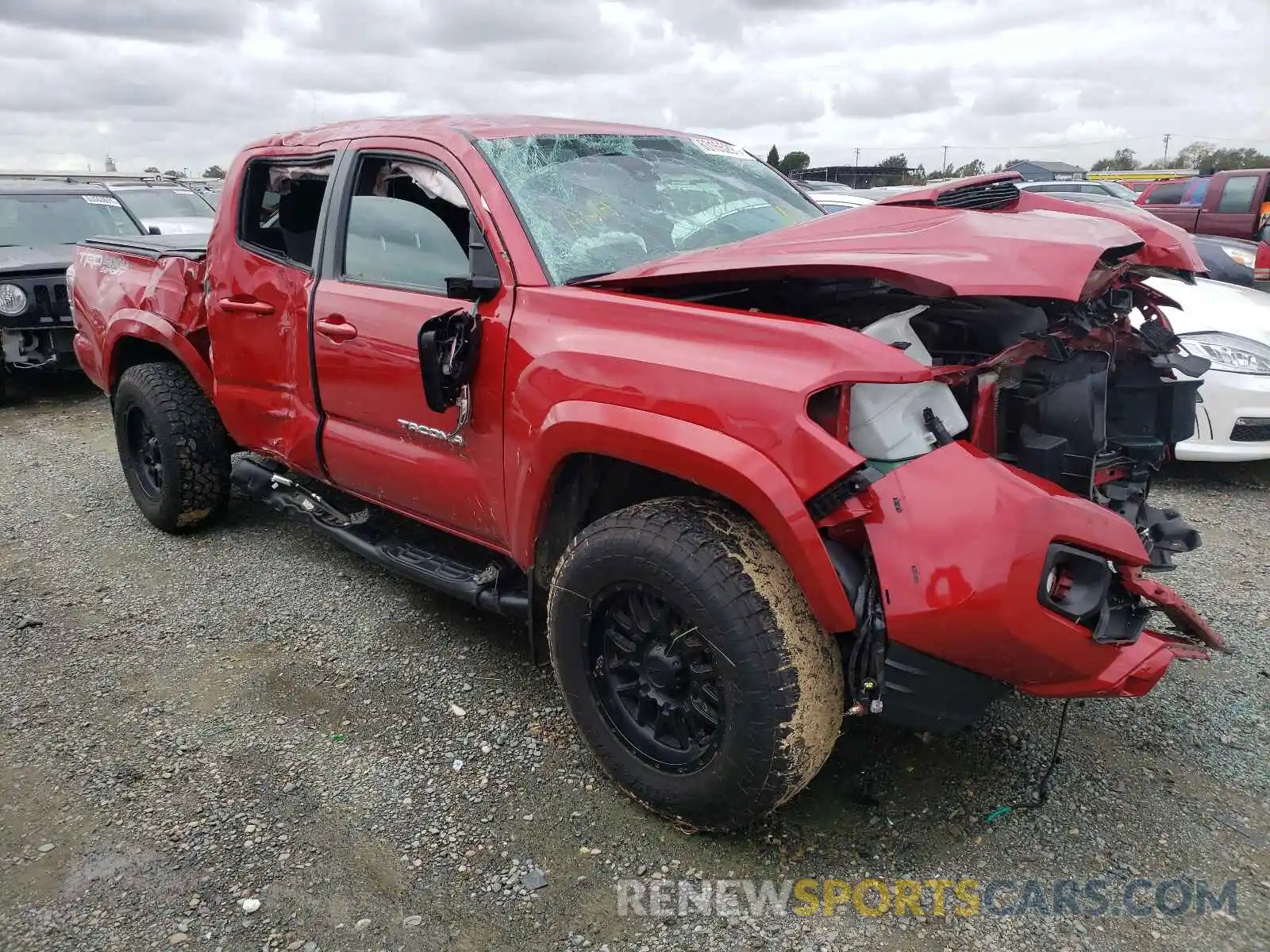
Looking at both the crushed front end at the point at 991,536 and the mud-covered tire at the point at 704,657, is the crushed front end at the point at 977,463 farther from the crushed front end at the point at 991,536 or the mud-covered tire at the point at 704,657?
the mud-covered tire at the point at 704,657

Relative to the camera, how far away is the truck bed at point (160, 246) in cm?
440

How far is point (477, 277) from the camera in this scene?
2.75 metres

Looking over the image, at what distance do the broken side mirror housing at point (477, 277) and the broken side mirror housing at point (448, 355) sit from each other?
0.20ft

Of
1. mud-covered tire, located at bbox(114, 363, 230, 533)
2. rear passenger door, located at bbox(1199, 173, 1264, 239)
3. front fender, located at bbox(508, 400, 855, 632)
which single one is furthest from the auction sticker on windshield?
rear passenger door, located at bbox(1199, 173, 1264, 239)

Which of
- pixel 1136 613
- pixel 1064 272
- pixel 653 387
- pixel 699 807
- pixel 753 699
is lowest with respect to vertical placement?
pixel 699 807

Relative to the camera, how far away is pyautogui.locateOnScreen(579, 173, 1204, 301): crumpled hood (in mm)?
2035

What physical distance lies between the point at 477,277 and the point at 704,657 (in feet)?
4.25

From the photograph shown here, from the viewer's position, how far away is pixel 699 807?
2326 mm

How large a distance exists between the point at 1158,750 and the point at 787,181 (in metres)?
2.54

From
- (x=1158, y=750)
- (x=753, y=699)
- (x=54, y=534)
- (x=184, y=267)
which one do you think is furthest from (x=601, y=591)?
(x=54, y=534)

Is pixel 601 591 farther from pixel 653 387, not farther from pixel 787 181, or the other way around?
pixel 787 181

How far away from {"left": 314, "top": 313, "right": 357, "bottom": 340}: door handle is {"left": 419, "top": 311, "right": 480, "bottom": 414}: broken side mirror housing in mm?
582

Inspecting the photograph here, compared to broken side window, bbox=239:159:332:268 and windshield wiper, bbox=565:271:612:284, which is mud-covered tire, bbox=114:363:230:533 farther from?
windshield wiper, bbox=565:271:612:284

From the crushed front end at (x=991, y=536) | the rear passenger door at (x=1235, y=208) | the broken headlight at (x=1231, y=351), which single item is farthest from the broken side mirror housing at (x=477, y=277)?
the rear passenger door at (x=1235, y=208)
